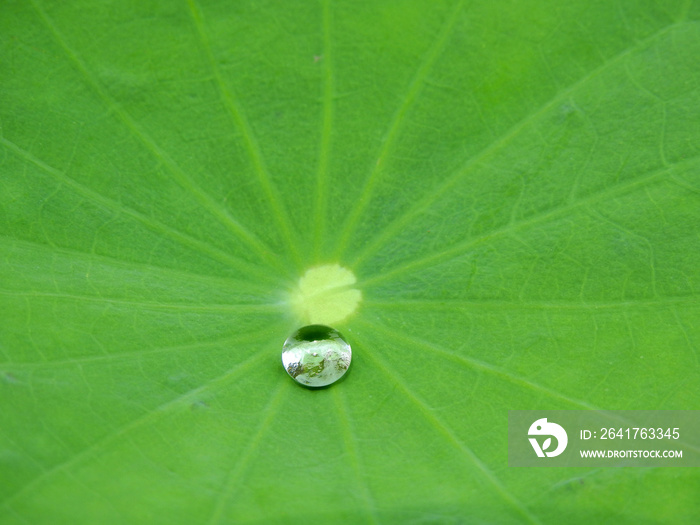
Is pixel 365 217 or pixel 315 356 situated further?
pixel 365 217

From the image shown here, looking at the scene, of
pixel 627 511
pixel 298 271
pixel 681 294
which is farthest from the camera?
pixel 298 271

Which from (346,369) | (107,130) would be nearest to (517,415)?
(346,369)

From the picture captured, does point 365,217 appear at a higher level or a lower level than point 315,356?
higher

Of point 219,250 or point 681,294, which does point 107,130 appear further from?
point 681,294
